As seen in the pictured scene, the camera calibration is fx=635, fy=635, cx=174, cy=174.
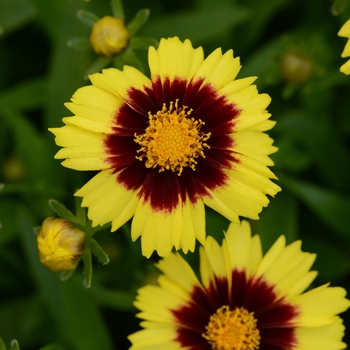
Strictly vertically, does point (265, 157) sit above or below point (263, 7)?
below

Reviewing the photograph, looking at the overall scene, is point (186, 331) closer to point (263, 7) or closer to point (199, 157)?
point (199, 157)

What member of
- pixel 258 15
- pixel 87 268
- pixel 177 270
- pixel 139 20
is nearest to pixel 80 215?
pixel 87 268

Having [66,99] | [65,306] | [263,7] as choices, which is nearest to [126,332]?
[65,306]

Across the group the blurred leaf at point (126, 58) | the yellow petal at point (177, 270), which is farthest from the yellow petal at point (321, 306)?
the blurred leaf at point (126, 58)

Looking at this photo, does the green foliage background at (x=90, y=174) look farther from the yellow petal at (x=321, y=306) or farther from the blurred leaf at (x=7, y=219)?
the yellow petal at (x=321, y=306)

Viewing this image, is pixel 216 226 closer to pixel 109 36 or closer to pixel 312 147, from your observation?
Result: pixel 312 147

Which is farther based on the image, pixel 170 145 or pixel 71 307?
pixel 71 307
